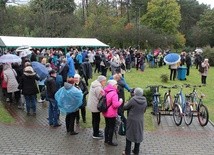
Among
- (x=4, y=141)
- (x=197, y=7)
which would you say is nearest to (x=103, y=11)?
(x=197, y=7)

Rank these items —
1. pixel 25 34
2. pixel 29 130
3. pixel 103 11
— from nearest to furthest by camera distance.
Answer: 1. pixel 29 130
2. pixel 25 34
3. pixel 103 11

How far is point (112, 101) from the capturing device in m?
8.25

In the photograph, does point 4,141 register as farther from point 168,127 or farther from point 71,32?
point 71,32

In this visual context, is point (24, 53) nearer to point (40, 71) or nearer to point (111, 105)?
point (40, 71)

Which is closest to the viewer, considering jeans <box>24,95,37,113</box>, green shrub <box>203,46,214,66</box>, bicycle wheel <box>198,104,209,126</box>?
bicycle wheel <box>198,104,209,126</box>

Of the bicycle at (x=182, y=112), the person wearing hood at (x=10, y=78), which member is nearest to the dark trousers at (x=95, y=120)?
the bicycle at (x=182, y=112)

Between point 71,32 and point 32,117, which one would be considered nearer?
point 32,117

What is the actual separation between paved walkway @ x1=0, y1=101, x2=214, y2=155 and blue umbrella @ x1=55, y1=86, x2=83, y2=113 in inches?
28.8

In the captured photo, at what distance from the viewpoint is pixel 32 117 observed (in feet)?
36.2

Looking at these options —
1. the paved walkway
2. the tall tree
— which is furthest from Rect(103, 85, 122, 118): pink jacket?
the tall tree

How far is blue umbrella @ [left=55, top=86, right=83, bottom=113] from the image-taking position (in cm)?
909

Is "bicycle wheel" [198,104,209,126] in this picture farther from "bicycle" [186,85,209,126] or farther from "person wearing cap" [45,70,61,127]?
"person wearing cap" [45,70,61,127]

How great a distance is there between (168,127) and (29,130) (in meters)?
3.93

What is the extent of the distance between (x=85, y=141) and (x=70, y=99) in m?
1.12
